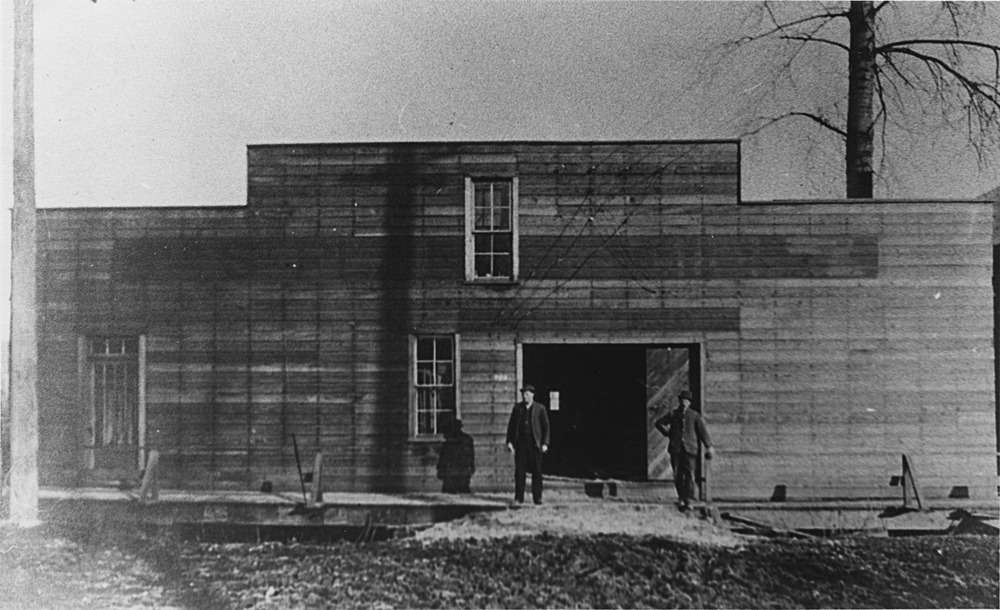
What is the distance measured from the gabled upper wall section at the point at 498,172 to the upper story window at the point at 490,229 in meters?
0.19

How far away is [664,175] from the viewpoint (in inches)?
445

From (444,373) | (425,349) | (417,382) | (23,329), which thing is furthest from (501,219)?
(23,329)

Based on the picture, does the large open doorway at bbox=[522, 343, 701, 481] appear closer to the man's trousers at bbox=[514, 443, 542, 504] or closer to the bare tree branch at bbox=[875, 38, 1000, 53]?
the man's trousers at bbox=[514, 443, 542, 504]

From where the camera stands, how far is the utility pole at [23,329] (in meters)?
9.66

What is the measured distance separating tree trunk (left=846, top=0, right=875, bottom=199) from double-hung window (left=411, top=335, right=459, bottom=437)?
7088 millimetres

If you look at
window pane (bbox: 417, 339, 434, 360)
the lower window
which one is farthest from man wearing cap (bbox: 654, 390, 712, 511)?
the lower window

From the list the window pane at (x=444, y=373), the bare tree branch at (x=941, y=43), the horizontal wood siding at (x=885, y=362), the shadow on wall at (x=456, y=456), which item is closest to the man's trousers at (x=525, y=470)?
the shadow on wall at (x=456, y=456)

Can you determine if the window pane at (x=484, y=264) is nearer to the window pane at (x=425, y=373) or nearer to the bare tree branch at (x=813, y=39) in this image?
the window pane at (x=425, y=373)

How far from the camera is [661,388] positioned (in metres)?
12.0

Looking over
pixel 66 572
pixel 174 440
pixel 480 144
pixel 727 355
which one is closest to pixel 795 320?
pixel 727 355

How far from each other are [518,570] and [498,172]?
5.95 metres

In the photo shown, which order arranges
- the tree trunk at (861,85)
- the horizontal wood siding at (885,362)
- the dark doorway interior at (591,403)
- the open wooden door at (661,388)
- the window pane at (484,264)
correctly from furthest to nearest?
Answer: the dark doorway interior at (591,403)
the open wooden door at (661,388)
the window pane at (484,264)
the horizontal wood siding at (885,362)
the tree trunk at (861,85)

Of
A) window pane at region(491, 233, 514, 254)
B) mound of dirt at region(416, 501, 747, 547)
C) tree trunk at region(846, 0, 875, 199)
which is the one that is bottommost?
mound of dirt at region(416, 501, 747, 547)

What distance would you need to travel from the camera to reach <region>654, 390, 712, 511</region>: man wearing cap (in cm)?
1107
